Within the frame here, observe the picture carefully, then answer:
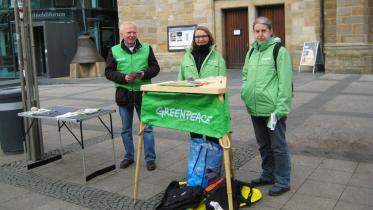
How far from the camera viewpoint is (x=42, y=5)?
22.9m

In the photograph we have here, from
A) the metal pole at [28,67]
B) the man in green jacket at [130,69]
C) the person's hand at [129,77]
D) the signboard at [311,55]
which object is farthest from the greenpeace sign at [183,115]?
the signboard at [311,55]

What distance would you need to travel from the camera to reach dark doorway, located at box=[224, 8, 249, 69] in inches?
722

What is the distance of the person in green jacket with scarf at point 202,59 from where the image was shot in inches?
189

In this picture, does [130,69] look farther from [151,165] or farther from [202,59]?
[151,165]

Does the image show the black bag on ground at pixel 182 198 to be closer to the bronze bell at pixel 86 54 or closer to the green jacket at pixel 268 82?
the green jacket at pixel 268 82

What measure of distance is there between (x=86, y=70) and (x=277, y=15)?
811 cm

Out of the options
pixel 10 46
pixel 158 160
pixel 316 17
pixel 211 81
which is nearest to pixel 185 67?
pixel 211 81

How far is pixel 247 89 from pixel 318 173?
1.51 m

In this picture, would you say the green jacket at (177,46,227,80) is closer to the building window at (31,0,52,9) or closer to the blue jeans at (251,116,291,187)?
the blue jeans at (251,116,291,187)

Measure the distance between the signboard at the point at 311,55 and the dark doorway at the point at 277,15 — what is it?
1531mm

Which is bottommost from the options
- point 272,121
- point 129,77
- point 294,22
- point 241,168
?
point 241,168

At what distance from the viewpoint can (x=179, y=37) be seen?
19.2 meters

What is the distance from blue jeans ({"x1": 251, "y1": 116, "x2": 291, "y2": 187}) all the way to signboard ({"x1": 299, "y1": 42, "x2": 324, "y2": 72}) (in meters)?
11.7

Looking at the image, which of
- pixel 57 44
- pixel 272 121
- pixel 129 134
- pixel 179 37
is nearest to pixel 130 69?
pixel 129 134
